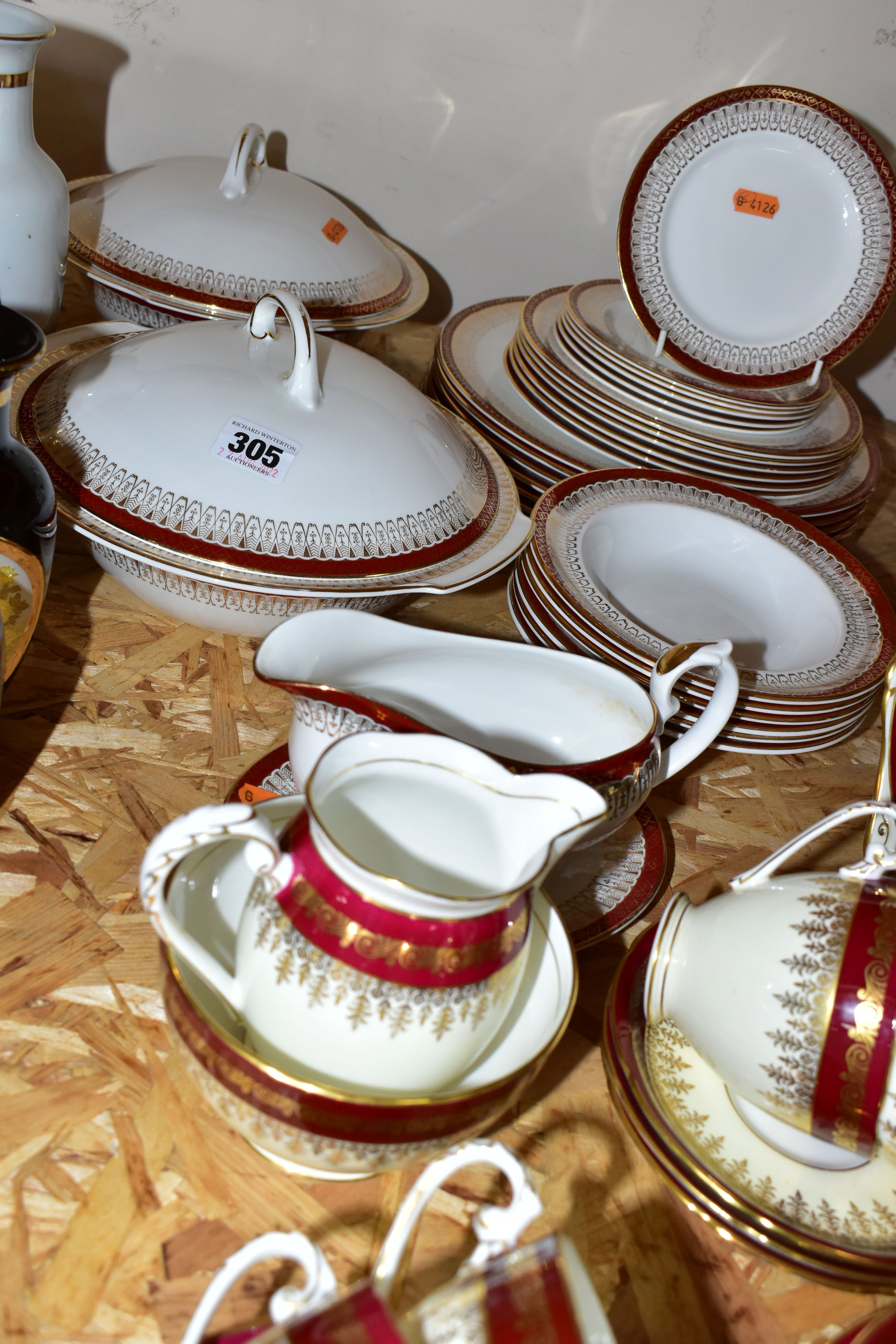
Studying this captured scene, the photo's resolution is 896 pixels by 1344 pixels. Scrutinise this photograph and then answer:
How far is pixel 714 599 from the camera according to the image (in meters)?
0.95

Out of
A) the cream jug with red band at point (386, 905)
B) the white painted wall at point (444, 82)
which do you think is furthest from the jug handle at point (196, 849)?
the white painted wall at point (444, 82)

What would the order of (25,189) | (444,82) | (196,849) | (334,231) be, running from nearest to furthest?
1. (196,849)
2. (25,189)
3. (334,231)
4. (444,82)

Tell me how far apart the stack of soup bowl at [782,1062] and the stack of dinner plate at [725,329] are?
580 millimetres

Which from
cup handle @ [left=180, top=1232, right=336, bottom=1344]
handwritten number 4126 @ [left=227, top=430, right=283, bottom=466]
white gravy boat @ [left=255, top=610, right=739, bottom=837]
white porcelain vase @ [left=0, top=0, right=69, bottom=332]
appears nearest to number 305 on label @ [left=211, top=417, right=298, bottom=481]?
handwritten number 4126 @ [left=227, top=430, right=283, bottom=466]

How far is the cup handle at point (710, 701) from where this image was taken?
0.65m

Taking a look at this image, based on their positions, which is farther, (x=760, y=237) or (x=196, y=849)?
(x=760, y=237)

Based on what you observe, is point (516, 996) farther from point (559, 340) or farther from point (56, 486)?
point (559, 340)

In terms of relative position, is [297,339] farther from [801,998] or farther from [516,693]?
[801,998]

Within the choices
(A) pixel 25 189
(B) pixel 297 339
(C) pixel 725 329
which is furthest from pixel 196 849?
(C) pixel 725 329

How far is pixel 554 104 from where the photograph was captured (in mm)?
1338

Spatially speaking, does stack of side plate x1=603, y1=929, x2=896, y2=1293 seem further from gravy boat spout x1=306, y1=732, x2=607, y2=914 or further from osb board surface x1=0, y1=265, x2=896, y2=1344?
gravy boat spout x1=306, y1=732, x2=607, y2=914

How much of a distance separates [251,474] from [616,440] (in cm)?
46

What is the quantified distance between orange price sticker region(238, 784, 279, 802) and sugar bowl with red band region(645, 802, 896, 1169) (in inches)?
10.0

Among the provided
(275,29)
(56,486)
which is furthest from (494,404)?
(275,29)
